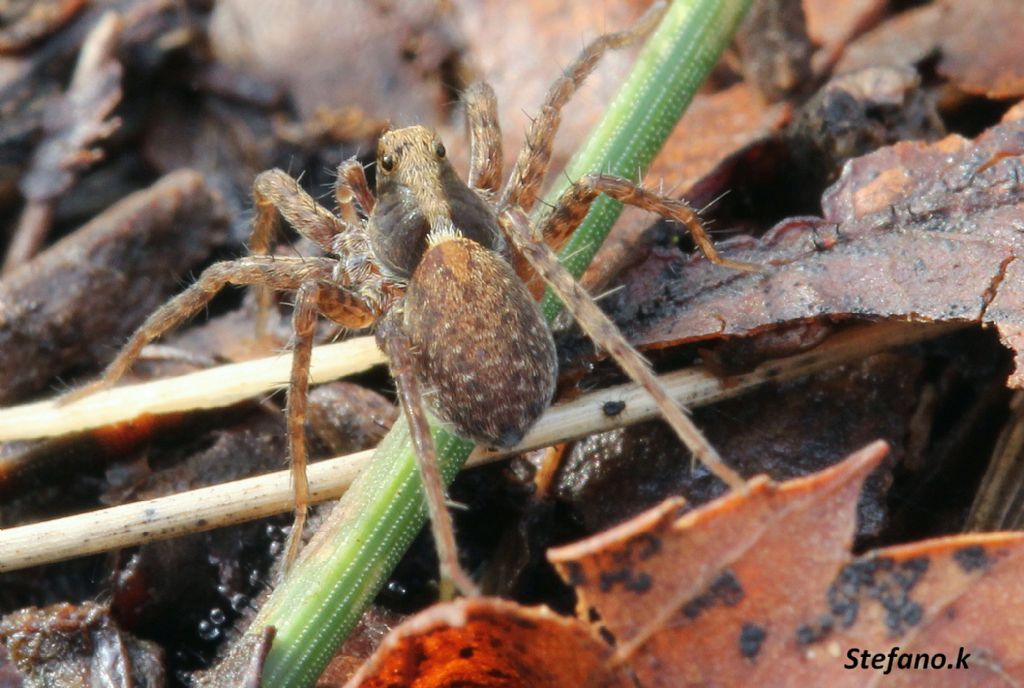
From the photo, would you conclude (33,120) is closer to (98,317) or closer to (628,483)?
(98,317)

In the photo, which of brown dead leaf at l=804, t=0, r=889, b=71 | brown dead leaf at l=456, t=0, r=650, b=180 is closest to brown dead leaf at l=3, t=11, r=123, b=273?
brown dead leaf at l=456, t=0, r=650, b=180

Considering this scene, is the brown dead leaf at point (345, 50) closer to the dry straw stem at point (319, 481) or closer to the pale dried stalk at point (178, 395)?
the pale dried stalk at point (178, 395)

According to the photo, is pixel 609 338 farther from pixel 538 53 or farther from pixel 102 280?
pixel 538 53

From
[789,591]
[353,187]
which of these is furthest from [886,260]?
[353,187]

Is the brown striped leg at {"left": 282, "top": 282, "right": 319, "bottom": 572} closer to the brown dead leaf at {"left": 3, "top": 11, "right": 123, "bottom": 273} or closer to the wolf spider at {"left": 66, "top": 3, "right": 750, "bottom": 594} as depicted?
the wolf spider at {"left": 66, "top": 3, "right": 750, "bottom": 594}

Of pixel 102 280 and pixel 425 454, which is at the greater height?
pixel 102 280

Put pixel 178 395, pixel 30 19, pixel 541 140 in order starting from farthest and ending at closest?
pixel 30 19
pixel 541 140
pixel 178 395
